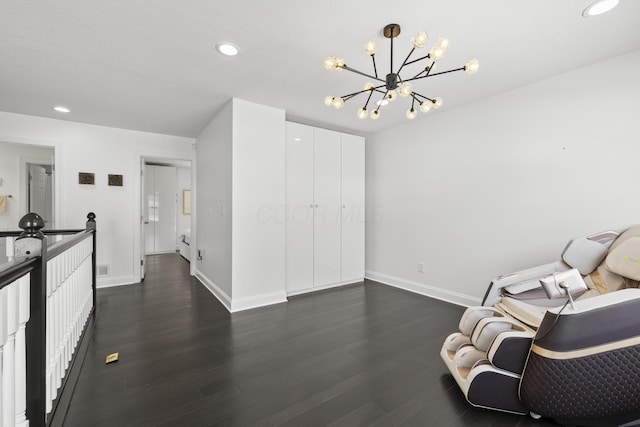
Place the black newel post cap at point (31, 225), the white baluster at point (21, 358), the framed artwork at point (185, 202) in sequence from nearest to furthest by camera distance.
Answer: the white baluster at point (21, 358) < the black newel post cap at point (31, 225) < the framed artwork at point (185, 202)

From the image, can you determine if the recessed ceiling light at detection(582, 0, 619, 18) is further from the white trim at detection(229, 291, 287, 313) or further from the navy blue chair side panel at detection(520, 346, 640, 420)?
the white trim at detection(229, 291, 287, 313)

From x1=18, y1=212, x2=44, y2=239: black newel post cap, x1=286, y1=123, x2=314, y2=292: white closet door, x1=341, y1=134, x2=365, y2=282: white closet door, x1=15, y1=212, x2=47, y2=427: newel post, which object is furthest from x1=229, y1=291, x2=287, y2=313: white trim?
x1=18, y1=212, x2=44, y2=239: black newel post cap

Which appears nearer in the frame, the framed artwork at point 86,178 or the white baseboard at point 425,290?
→ the white baseboard at point 425,290

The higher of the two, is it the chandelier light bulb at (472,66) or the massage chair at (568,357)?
the chandelier light bulb at (472,66)

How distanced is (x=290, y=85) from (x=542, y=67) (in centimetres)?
235

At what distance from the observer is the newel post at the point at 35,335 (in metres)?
1.13

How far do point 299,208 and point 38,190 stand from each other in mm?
5052

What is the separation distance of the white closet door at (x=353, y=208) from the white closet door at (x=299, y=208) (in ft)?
2.07

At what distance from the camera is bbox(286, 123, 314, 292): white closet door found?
142 inches

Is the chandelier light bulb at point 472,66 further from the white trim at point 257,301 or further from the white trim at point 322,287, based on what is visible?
the white trim at point 322,287

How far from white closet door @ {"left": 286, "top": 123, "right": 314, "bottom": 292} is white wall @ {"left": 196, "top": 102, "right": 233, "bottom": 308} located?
2.65 feet

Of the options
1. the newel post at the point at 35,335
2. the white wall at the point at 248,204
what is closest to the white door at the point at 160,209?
the white wall at the point at 248,204

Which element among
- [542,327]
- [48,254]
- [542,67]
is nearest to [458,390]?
[542,327]

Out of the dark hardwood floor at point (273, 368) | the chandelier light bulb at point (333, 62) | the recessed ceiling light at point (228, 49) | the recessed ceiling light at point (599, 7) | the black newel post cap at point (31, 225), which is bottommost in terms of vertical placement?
the dark hardwood floor at point (273, 368)
